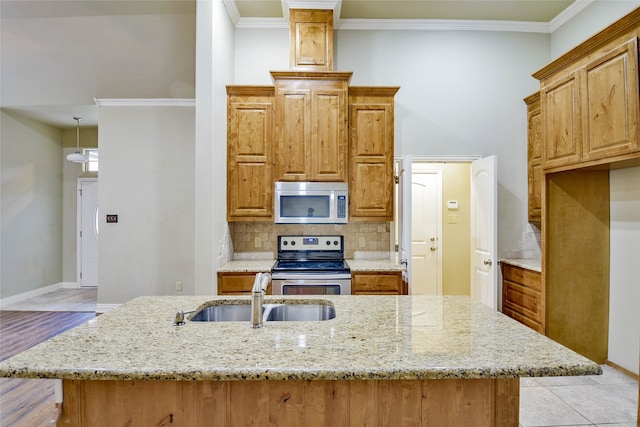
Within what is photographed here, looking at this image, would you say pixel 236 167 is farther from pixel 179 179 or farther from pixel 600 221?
pixel 600 221

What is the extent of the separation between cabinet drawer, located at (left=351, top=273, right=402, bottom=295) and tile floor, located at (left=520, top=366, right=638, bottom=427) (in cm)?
130

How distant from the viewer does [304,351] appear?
1.19 meters

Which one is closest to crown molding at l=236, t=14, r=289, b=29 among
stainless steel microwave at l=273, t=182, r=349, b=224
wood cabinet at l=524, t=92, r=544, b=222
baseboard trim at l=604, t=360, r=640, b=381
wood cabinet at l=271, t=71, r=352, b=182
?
wood cabinet at l=271, t=71, r=352, b=182

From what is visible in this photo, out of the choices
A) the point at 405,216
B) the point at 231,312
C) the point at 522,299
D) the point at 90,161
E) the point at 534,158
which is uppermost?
the point at 90,161

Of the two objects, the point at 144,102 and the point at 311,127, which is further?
the point at 144,102

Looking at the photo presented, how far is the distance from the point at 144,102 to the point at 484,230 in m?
4.77

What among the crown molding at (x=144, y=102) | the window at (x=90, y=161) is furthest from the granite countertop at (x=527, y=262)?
the window at (x=90, y=161)

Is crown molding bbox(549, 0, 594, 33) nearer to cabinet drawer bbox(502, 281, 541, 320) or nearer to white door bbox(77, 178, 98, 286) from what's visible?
cabinet drawer bbox(502, 281, 541, 320)

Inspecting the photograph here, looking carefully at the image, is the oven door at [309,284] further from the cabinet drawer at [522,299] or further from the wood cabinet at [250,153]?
the cabinet drawer at [522,299]

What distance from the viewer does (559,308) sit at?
311 cm

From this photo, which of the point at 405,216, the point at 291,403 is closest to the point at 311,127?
the point at 405,216

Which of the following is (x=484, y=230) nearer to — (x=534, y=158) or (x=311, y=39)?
(x=534, y=158)

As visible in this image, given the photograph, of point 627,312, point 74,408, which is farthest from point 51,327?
point 627,312

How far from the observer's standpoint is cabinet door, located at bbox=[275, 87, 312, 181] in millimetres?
3529
